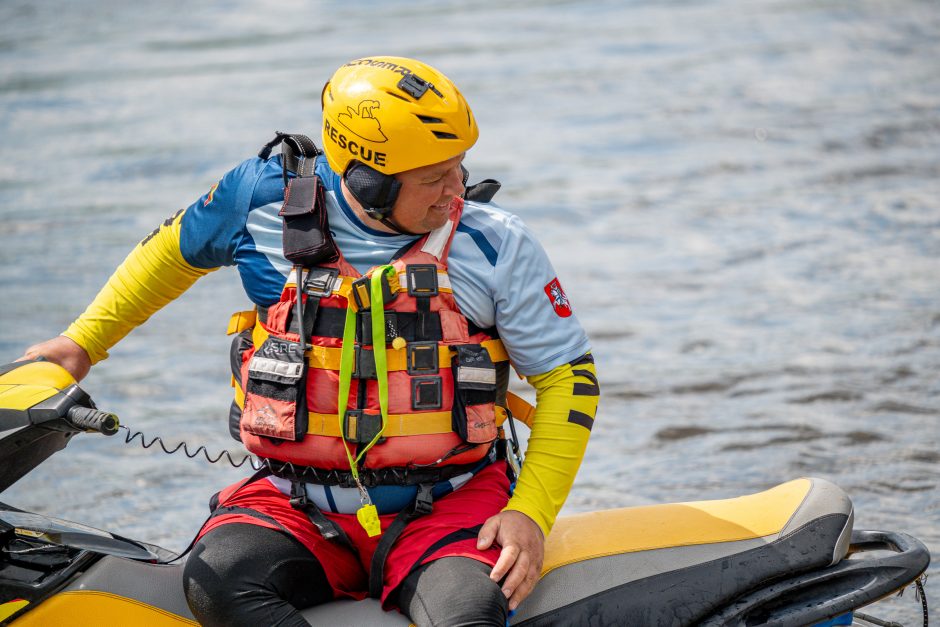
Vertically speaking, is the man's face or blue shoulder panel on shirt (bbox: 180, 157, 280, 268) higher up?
the man's face

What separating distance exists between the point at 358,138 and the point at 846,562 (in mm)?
1535

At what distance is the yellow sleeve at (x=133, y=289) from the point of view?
3094mm

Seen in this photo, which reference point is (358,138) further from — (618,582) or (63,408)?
(618,582)

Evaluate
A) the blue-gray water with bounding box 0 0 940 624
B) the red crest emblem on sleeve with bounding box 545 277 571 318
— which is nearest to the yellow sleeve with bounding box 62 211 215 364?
the red crest emblem on sleeve with bounding box 545 277 571 318

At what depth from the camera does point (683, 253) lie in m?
8.34

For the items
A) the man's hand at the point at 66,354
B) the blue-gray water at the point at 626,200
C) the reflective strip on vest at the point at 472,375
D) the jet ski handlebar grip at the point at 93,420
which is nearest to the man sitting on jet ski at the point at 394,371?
the reflective strip on vest at the point at 472,375

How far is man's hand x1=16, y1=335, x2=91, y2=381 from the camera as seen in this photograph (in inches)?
118

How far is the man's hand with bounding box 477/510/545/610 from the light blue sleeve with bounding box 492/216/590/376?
1.19 ft

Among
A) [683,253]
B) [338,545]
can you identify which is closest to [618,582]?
[338,545]

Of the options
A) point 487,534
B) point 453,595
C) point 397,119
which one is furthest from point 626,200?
point 453,595

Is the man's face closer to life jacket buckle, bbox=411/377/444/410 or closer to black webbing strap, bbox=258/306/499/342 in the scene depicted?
black webbing strap, bbox=258/306/499/342

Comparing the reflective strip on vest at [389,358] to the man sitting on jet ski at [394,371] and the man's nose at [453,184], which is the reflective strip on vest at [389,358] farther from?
the man's nose at [453,184]

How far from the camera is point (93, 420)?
2.51 metres

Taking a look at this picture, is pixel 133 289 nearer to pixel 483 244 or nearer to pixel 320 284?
pixel 320 284
